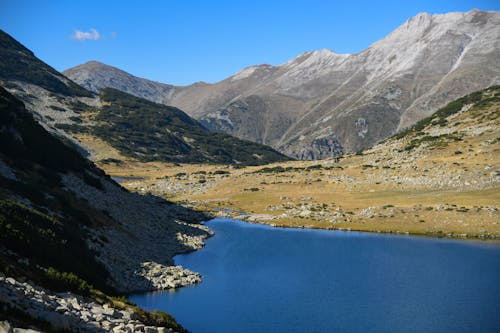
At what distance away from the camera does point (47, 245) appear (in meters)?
41.8

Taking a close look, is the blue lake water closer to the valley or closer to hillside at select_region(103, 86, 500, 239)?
the valley

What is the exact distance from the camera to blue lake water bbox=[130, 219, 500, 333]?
4756cm

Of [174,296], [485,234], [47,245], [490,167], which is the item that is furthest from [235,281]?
[490,167]

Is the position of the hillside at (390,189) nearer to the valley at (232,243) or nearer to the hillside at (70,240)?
the valley at (232,243)

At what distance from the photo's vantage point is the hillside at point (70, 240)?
27.1m

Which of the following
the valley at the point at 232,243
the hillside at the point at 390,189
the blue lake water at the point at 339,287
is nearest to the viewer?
the valley at the point at 232,243

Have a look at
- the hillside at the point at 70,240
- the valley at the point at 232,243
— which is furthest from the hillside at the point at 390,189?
the hillside at the point at 70,240

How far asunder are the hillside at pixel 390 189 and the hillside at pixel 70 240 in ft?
128

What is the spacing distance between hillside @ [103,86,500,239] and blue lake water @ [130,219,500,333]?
48.6 feet

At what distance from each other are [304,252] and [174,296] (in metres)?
33.9

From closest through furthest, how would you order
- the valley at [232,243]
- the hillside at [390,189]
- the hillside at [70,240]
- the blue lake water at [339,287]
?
the hillside at [70,240] → the valley at [232,243] → the blue lake water at [339,287] → the hillside at [390,189]

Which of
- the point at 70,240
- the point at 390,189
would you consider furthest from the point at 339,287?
the point at 390,189

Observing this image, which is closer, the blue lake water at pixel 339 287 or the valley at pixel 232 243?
the valley at pixel 232 243

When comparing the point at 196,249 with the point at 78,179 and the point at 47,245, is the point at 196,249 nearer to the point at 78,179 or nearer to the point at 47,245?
the point at 78,179
